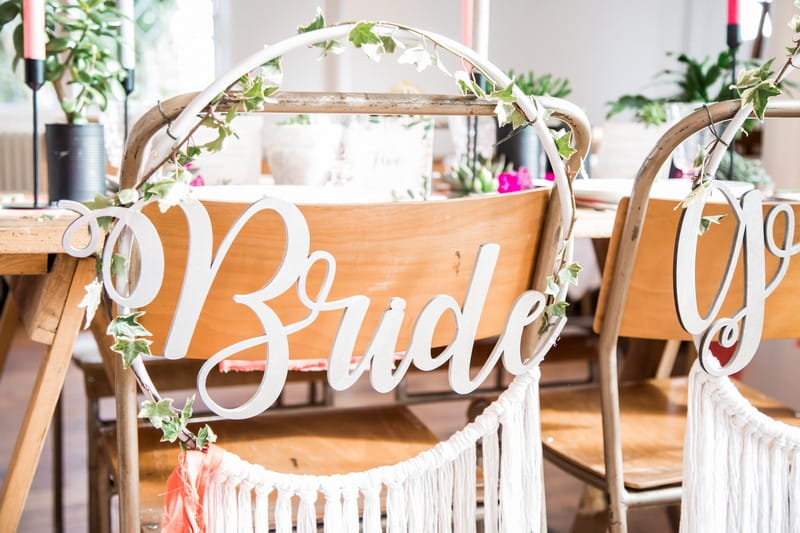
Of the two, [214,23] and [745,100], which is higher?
[214,23]

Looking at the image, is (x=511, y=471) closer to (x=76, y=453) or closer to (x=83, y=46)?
(x=83, y=46)

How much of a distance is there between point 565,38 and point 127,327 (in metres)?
5.86

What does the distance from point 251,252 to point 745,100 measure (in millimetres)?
426

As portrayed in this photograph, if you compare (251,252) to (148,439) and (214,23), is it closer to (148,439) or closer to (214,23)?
(148,439)

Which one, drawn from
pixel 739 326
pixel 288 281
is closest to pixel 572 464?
pixel 739 326

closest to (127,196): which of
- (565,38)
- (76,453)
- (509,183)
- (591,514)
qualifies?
(509,183)

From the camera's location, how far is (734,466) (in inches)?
32.9

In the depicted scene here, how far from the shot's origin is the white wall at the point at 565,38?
18.1 feet

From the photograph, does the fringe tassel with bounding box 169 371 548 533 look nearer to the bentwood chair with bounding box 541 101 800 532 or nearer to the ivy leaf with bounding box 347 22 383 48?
the bentwood chair with bounding box 541 101 800 532

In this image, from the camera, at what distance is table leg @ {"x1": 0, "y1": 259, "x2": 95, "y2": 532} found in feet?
2.93

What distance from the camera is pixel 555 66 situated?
6.09m

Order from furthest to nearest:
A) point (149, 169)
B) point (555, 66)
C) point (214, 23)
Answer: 1. point (555, 66)
2. point (214, 23)
3. point (149, 169)

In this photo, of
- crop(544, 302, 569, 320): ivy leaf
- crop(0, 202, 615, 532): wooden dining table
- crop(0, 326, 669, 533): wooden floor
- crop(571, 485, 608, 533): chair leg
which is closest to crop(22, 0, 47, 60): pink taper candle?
crop(0, 202, 615, 532): wooden dining table

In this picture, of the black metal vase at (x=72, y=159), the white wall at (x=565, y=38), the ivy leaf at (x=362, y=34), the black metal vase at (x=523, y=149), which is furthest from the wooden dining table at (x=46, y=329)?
the white wall at (x=565, y=38)
